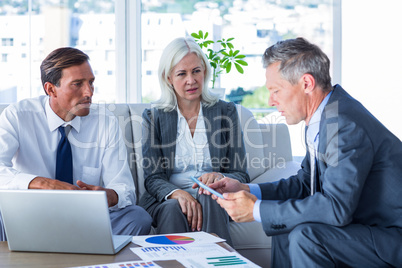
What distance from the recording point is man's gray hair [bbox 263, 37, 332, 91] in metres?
1.61

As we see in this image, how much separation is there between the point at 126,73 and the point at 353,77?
1.92 metres

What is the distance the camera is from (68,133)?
229 centimetres

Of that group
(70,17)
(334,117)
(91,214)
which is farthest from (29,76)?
(334,117)

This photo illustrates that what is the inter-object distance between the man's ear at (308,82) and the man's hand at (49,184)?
0.97 m

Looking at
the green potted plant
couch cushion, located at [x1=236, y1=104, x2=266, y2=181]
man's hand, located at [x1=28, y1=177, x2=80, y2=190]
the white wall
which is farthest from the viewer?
the white wall

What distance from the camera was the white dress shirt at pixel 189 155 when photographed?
2.52 metres

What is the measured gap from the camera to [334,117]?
151cm

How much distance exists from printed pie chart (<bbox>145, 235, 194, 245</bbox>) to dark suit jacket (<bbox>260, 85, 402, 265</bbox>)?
275mm

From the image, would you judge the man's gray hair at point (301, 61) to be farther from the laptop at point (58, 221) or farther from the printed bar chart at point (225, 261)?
the laptop at point (58, 221)

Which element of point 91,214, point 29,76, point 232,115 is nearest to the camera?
point 91,214

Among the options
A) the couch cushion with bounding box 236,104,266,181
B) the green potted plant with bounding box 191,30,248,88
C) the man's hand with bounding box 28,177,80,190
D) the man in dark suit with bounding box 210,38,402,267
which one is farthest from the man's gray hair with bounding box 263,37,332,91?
the green potted plant with bounding box 191,30,248,88

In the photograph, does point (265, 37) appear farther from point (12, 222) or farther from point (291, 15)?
Answer: point (12, 222)

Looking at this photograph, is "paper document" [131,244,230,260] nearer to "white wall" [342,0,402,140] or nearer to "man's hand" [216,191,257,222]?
"man's hand" [216,191,257,222]

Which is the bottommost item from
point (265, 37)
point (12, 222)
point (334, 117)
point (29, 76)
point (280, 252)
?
point (280, 252)
